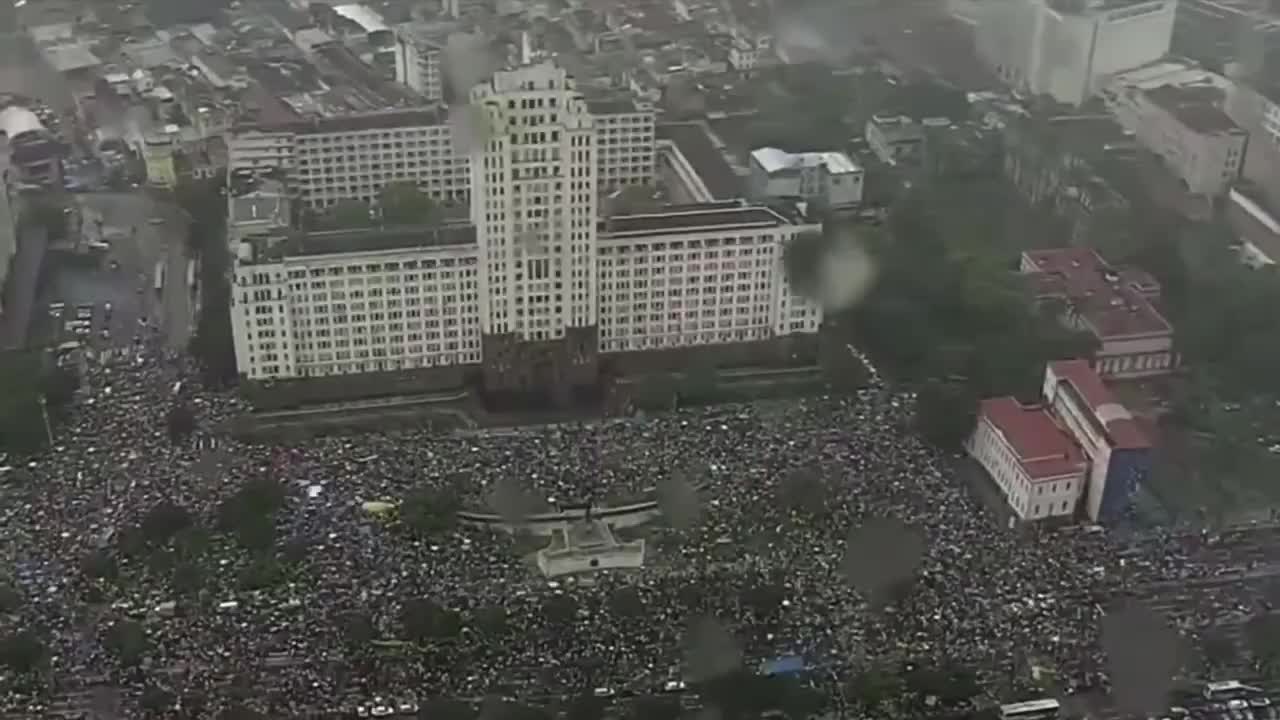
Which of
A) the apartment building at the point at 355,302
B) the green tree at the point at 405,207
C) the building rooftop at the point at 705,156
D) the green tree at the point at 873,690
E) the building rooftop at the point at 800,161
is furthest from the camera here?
the building rooftop at the point at 800,161

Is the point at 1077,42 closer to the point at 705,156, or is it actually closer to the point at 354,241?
the point at 705,156

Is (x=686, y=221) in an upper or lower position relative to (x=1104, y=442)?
upper

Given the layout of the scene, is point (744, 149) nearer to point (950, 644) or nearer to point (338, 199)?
point (338, 199)

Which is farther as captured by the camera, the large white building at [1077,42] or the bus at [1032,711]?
the large white building at [1077,42]

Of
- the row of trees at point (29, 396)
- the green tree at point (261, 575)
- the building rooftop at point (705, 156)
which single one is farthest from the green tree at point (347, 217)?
the green tree at point (261, 575)

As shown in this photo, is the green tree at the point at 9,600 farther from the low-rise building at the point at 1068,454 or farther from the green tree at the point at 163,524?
the low-rise building at the point at 1068,454

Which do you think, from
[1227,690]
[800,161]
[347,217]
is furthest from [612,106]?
[1227,690]
